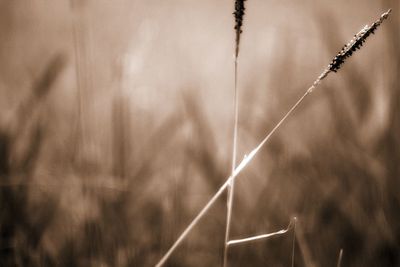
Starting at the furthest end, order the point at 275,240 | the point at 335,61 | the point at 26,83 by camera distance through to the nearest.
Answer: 1. the point at 26,83
2. the point at 275,240
3. the point at 335,61

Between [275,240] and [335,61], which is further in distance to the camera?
[275,240]

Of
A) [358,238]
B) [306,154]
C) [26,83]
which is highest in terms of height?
[26,83]

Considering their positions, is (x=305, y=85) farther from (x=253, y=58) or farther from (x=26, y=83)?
(x=26, y=83)

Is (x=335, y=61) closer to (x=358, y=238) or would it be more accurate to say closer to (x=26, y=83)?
(x=358, y=238)

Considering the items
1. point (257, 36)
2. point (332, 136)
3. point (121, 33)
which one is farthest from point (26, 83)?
point (332, 136)

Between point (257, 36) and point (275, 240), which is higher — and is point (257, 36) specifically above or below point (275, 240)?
above

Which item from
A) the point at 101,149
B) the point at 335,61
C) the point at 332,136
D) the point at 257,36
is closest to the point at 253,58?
the point at 257,36

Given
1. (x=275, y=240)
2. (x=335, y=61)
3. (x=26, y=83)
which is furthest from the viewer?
(x=26, y=83)
